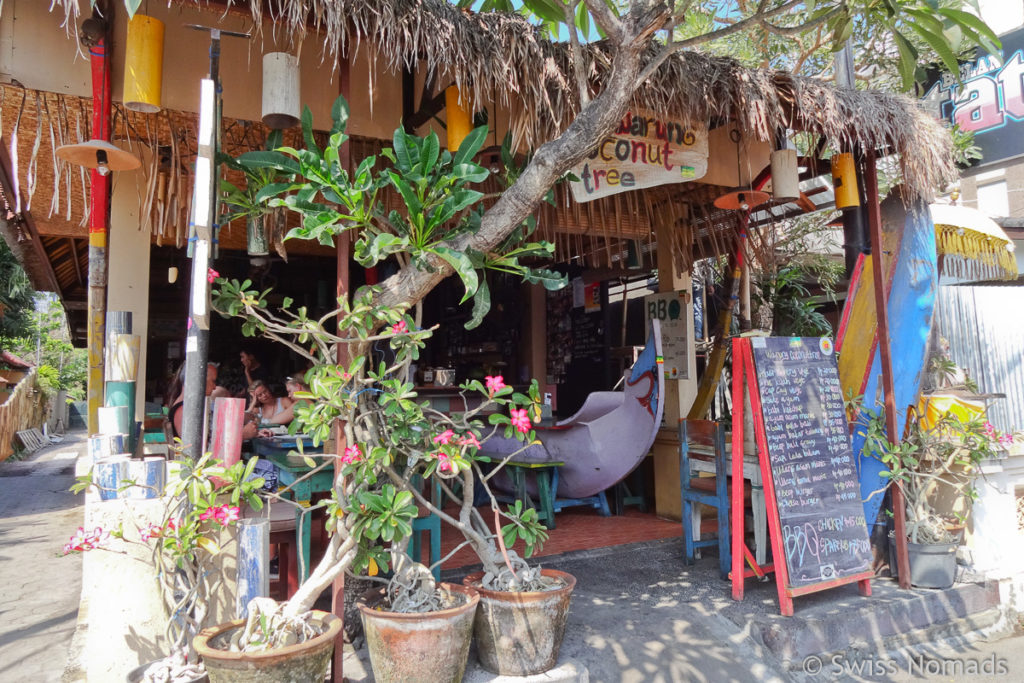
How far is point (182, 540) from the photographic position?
218 cm

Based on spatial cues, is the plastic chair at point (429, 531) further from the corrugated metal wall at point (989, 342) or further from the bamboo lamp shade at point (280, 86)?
the corrugated metal wall at point (989, 342)

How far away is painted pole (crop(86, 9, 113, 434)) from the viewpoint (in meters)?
2.89

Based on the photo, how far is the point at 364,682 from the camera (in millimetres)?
2664

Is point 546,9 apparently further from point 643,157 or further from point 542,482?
point 542,482

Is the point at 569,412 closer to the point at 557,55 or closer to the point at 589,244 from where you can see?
the point at 589,244

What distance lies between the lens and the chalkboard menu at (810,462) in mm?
3389

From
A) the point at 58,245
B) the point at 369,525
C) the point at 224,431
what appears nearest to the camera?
the point at 369,525

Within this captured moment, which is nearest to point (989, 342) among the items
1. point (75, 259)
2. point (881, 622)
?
point (881, 622)

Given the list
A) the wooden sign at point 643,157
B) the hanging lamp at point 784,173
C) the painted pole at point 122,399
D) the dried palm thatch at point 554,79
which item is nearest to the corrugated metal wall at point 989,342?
the dried palm thatch at point 554,79

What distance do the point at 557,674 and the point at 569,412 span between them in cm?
489

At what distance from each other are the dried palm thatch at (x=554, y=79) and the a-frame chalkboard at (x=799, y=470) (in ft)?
4.51

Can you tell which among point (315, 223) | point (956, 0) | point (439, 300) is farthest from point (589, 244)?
point (315, 223)

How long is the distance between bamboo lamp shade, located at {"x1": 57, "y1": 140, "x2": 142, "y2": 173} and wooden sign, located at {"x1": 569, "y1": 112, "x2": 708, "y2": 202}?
89.8 inches

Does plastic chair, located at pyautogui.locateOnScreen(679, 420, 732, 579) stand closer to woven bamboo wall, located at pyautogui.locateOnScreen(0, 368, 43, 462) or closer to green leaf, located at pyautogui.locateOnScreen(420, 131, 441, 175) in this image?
green leaf, located at pyautogui.locateOnScreen(420, 131, 441, 175)
